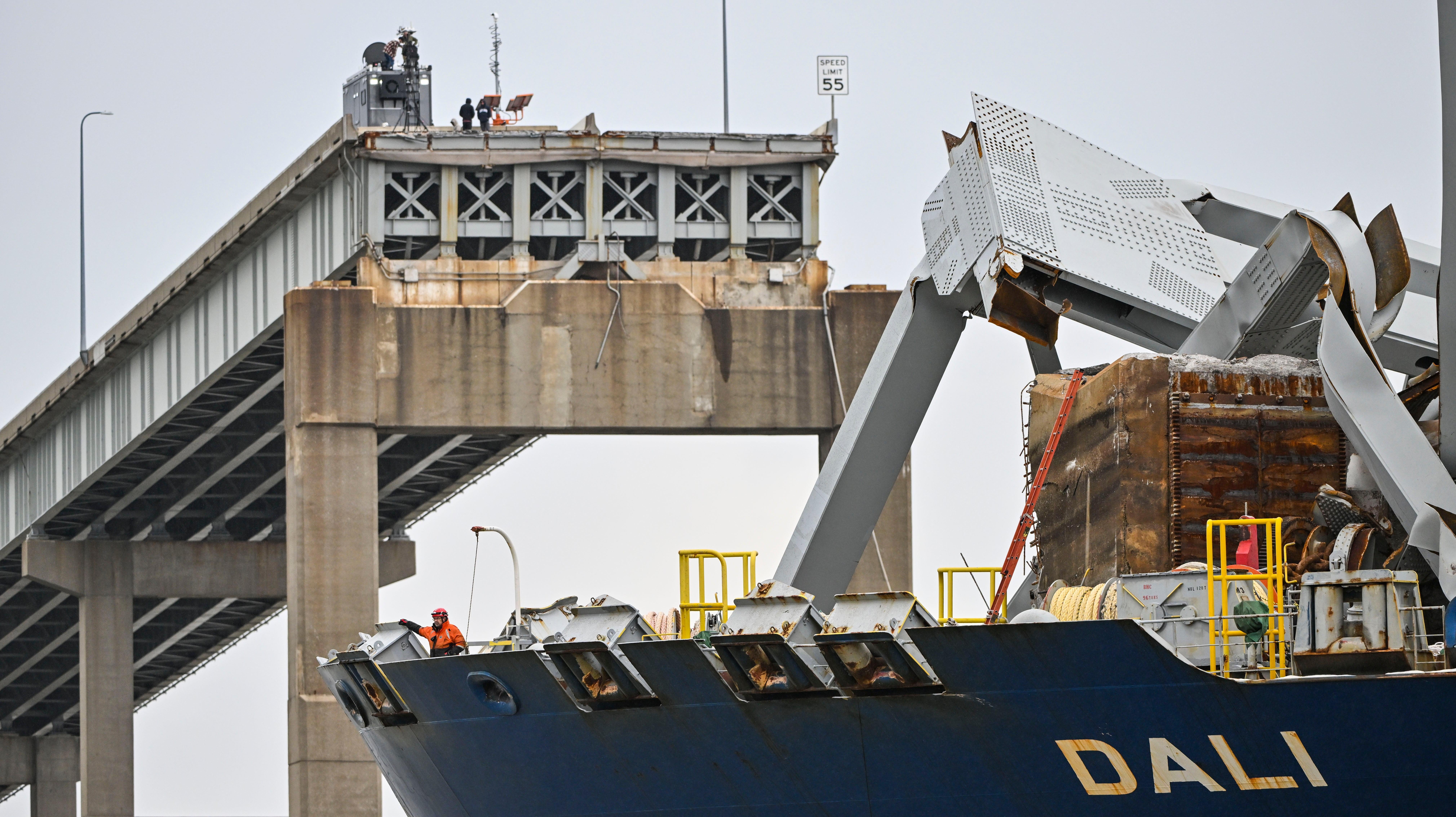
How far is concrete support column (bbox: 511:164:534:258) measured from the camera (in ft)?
177

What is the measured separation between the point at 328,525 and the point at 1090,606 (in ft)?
106

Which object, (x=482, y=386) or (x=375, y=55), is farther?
(x=375, y=55)

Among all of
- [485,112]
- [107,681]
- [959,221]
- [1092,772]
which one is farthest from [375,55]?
[1092,772]

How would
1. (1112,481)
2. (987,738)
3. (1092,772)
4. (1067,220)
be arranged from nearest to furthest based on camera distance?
(1092,772)
(987,738)
(1112,481)
(1067,220)

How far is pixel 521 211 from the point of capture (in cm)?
5412

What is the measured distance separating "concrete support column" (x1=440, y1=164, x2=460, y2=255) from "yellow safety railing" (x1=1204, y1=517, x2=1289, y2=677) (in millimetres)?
33484

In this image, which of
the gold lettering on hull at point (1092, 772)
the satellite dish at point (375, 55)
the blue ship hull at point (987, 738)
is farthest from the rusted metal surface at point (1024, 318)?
the satellite dish at point (375, 55)

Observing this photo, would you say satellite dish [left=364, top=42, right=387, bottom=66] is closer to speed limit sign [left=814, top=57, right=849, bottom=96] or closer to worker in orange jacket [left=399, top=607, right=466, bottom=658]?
speed limit sign [left=814, top=57, right=849, bottom=96]

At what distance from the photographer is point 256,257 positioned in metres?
58.6

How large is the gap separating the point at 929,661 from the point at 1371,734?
178 inches

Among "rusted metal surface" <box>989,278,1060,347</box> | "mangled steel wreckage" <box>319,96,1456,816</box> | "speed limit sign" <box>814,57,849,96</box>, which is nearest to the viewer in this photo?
"mangled steel wreckage" <box>319,96,1456,816</box>

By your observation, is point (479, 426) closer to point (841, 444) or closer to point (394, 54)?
point (394, 54)

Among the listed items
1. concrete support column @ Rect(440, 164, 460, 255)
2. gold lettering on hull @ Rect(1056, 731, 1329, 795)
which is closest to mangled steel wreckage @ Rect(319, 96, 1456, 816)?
gold lettering on hull @ Rect(1056, 731, 1329, 795)

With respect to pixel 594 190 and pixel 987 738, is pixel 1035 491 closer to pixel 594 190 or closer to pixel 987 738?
pixel 987 738
